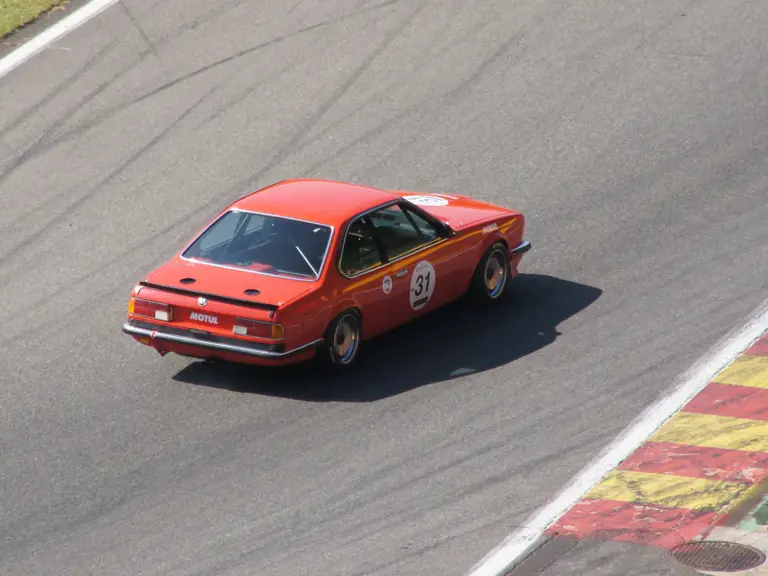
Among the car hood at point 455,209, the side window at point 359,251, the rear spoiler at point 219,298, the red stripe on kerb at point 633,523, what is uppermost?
the rear spoiler at point 219,298

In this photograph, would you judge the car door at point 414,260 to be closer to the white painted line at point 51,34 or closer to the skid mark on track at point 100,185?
the skid mark on track at point 100,185

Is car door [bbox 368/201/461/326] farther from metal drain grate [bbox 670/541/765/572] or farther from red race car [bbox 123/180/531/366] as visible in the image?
metal drain grate [bbox 670/541/765/572]

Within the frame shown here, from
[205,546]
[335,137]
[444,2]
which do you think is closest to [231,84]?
[335,137]

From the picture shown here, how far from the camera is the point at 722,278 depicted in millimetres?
13227

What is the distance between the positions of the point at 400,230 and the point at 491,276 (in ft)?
4.10

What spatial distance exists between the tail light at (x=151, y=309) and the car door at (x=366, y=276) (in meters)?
1.41

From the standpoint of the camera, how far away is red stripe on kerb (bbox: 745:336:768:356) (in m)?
11.7

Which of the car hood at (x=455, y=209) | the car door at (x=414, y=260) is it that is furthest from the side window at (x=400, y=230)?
the car hood at (x=455, y=209)

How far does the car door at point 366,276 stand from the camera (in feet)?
37.5

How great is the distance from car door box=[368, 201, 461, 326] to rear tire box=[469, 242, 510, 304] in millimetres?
288

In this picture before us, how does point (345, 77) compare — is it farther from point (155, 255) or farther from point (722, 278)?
point (722, 278)

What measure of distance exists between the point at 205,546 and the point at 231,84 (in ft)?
32.7

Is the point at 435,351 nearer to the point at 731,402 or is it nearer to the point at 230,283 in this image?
the point at 230,283

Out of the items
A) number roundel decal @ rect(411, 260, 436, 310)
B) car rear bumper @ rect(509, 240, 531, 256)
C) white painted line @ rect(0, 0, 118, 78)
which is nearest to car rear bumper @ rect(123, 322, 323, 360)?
number roundel decal @ rect(411, 260, 436, 310)
